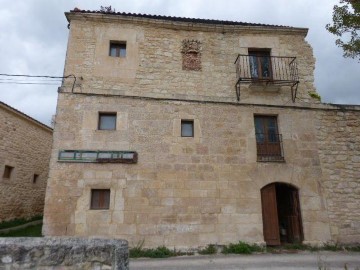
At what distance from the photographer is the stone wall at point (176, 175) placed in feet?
23.4

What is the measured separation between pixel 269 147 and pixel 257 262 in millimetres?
3478

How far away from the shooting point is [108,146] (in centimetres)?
761

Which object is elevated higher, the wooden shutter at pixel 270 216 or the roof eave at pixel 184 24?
the roof eave at pixel 184 24

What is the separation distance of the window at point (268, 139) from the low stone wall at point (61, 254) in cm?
581

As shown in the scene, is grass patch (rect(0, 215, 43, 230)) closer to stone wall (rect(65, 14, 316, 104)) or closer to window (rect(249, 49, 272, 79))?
stone wall (rect(65, 14, 316, 104))

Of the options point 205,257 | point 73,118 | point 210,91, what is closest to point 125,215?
point 205,257

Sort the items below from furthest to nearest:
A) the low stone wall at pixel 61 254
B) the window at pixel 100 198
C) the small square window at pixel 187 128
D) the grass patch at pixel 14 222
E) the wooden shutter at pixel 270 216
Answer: the grass patch at pixel 14 222, the small square window at pixel 187 128, the wooden shutter at pixel 270 216, the window at pixel 100 198, the low stone wall at pixel 61 254

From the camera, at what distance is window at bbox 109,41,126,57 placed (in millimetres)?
8680

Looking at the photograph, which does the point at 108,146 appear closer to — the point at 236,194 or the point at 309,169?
the point at 236,194

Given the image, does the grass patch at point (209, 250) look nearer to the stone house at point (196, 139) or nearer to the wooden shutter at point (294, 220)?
the stone house at point (196, 139)

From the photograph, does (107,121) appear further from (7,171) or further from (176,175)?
(7,171)

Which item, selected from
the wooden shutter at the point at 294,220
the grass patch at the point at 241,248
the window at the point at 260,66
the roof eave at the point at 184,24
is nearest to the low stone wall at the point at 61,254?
the grass patch at the point at 241,248

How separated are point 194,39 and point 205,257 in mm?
6612

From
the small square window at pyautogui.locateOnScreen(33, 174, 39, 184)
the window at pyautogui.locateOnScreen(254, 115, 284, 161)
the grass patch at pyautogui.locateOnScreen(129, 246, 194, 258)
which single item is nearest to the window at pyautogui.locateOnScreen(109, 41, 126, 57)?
the window at pyautogui.locateOnScreen(254, 115, 284, 161)
